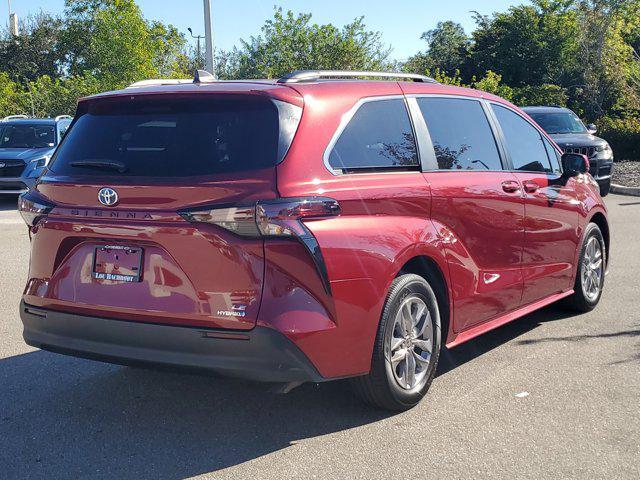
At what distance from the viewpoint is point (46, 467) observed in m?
3.88

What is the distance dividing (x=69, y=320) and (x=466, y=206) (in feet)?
7.93

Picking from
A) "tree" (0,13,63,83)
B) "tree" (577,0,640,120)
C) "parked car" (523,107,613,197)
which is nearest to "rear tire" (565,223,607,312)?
"parked car" (523,107,613,197)

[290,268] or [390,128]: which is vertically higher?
[390,128]

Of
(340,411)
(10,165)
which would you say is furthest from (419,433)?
(10,165)

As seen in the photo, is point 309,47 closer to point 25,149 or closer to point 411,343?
point 25,149

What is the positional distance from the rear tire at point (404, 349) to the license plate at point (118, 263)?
128 centimetres

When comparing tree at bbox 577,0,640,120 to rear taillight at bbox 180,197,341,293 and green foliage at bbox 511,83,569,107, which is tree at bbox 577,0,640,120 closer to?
green foliage at bbox 511,83,569,107

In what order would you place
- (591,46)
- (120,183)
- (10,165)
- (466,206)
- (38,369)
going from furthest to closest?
(591,46) → (10,165) → (38,369) → (466,206) → (120,183)

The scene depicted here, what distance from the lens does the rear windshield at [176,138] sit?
404cm

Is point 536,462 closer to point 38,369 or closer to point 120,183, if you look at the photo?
point 120,183


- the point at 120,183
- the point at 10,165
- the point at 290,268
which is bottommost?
the point at 10,165

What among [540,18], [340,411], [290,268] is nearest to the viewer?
[290,268]

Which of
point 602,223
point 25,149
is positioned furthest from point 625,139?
point 602,223

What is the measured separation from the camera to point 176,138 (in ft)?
13.7
